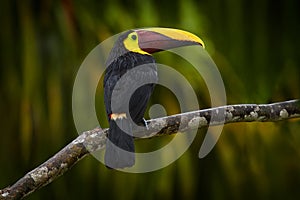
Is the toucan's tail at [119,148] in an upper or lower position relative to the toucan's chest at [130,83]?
lower

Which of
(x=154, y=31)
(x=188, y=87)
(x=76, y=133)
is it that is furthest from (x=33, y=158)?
(x=154, y=31)

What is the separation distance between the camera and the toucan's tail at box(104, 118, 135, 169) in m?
2.42

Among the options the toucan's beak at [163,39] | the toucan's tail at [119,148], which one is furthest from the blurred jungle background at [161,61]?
the toucan's tail at [119,148]

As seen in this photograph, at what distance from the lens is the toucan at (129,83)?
2.43 meters

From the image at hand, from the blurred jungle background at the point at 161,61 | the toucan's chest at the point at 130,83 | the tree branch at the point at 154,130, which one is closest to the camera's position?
the tree branch at the point at 154,130

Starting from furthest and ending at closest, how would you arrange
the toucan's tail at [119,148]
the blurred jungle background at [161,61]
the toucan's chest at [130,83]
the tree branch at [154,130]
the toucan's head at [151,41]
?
the blurred jungle background at [161,61] → the toucan's head at [151,41] → the toucan's chest at [130,83] → the toucan's tail at [119,148] → the tree branch at [154,130]

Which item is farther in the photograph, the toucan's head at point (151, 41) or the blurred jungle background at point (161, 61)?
the blurred jungle background at point (161, 61)

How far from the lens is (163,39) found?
2.74 metres

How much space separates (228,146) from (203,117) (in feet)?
3.65

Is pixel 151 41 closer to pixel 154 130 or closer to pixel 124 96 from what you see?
pixel 124 96

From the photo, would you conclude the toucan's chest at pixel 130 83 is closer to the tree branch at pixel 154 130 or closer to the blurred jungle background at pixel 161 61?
the tree branch at pixel 154 130

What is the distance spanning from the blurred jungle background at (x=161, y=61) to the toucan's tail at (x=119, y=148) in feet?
2.19

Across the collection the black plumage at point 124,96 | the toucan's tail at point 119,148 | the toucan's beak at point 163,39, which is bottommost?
the toucan's tail at point 119,148

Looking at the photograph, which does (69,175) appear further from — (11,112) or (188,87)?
(188,87)
